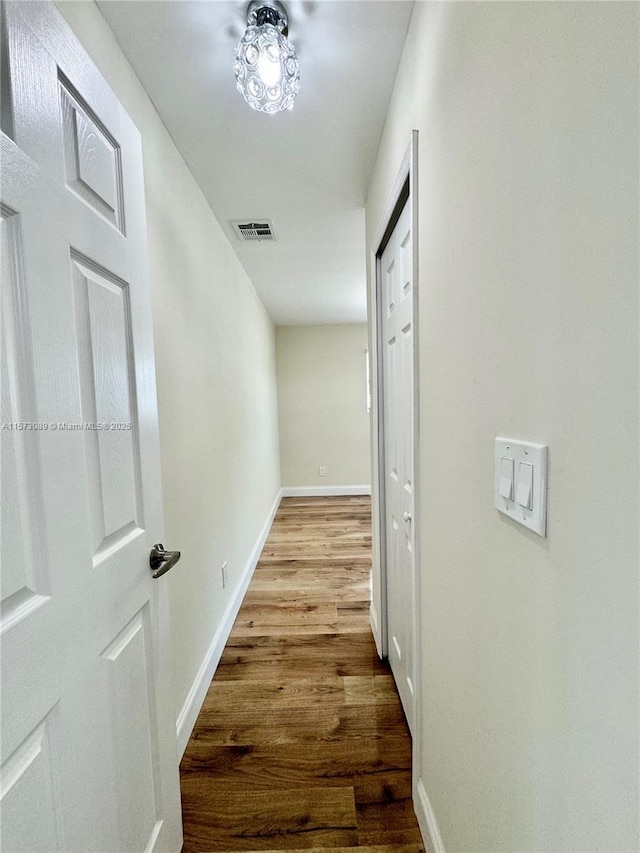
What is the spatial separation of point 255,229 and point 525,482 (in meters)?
2.28

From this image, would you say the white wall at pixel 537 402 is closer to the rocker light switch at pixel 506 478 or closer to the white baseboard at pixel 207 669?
the rocker light switch at pixel 506 478

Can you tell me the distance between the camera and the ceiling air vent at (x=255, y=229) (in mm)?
2185

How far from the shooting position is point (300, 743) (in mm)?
1414

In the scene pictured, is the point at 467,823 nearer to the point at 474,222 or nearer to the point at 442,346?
the point at 442,346

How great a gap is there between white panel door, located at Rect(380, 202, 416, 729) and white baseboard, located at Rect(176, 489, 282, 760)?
0.87 metres

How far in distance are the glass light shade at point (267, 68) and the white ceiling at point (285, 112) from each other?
9cm

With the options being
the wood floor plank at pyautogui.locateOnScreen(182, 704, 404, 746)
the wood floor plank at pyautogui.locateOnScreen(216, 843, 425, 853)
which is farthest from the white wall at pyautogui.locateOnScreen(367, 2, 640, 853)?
the wood floor plank at pyautogui.locateOnScreen(182, 704, 404, 746)

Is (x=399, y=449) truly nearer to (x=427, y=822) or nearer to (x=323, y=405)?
(x=427, y=822)

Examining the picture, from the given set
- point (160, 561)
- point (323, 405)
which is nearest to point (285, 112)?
point (160, 561)

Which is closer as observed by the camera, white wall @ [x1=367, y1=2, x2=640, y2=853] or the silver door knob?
white wall @ [x1=367, y1=2, x2=640, y2=853]

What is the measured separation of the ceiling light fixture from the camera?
101cm

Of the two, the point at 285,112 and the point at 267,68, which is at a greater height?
the point at 285,112

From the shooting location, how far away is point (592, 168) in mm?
403

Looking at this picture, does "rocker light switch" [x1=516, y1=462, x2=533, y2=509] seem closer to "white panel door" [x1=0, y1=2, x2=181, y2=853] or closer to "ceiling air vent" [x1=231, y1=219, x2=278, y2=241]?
"white panel door" [x1=0, y1=2, x2=181, y2=853]
